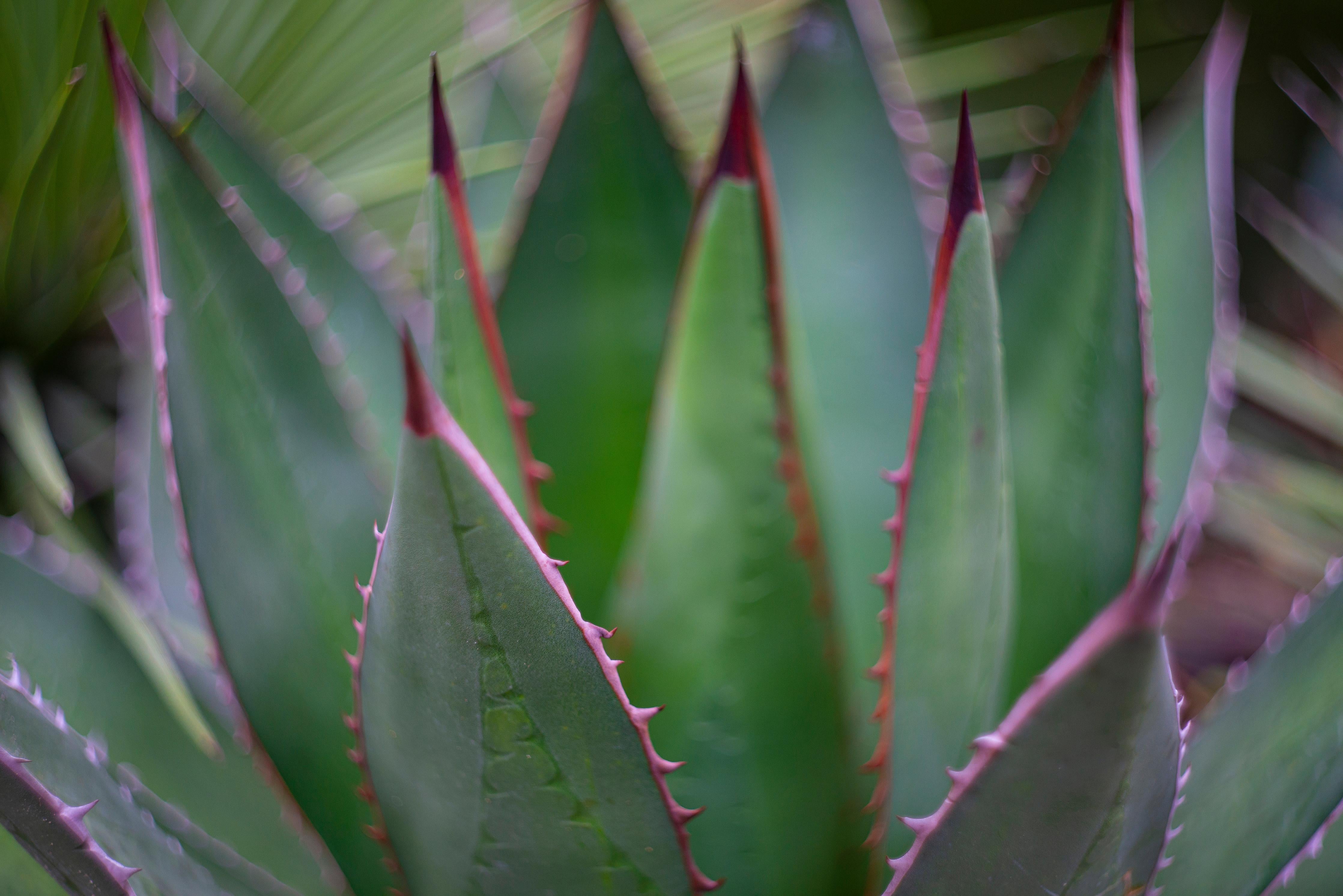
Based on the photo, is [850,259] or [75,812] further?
[850,259]

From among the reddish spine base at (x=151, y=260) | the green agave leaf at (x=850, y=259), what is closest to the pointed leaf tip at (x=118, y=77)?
the reddish spine base at (x=151, y=260)

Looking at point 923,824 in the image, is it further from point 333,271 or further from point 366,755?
point 333,271

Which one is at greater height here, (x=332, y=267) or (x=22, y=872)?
(x=332, y=267)

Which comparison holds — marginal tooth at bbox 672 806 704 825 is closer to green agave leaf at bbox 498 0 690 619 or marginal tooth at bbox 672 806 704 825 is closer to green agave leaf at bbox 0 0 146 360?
green agave leaf at bbox 498 0 690 619

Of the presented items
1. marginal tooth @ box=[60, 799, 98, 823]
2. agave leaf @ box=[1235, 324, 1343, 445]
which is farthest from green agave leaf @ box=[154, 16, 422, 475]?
agave leaf @ box=[1235, 324, 1343, 445]

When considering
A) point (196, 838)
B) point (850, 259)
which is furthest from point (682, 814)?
point (850, 259)
